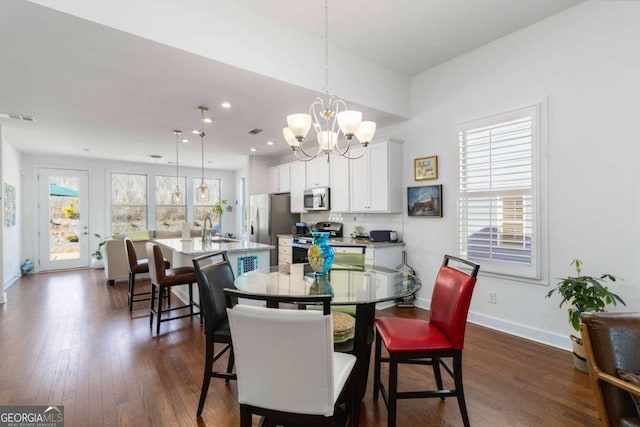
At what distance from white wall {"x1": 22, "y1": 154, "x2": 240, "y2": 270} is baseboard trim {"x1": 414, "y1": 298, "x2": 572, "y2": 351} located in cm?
746

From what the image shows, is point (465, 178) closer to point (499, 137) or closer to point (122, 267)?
point (499, 137)

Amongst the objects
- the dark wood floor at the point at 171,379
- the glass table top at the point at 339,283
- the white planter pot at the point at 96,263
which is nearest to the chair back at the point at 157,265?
the dark wood floor at the point at 171,379

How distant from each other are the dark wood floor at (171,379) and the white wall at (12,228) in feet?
8.10

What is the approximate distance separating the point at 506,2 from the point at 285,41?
206 cm

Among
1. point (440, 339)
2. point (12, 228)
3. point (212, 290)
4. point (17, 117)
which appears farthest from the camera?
point (12, 228)

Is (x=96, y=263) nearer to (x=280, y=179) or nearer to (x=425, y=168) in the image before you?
(x=280, y=179)

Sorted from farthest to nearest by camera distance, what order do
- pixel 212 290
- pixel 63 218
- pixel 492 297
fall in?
pixel 63 218 → pixel 492 297 → pixel 212 290

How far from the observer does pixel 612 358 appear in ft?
4.30

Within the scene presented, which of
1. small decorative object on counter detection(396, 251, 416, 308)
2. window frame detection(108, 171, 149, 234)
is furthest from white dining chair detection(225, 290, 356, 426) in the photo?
window frame detection(108, 171, 149, 234)

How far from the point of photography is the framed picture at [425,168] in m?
4.00

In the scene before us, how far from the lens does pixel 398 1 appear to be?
2754 millimetres

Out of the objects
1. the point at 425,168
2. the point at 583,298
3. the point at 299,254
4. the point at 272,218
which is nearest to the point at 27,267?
the point at 272,218

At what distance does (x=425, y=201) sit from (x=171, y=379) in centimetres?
337

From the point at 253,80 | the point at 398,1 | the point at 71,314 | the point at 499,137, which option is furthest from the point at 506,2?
the point at 71,314
